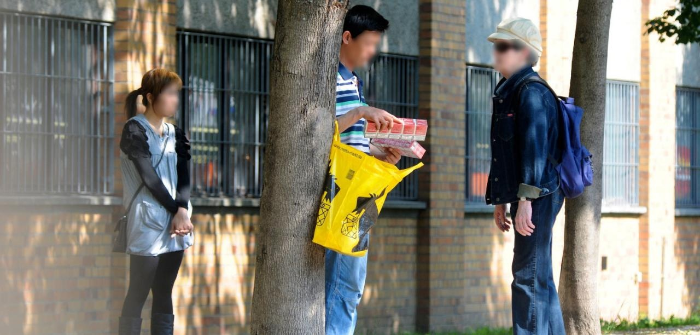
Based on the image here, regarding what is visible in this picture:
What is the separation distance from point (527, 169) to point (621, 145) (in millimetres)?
8751

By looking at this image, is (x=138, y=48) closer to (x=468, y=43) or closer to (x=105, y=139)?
(x=105, y=139)

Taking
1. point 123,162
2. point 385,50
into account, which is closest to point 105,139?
point 123,162

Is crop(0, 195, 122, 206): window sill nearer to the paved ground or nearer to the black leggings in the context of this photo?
the black leggings

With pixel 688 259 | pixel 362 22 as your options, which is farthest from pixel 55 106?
pixel 688 259

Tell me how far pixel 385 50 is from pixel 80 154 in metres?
3.71

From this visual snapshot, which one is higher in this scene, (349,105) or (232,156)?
(349,105)

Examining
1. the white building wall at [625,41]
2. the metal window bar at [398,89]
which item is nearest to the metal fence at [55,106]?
the metal window bar at [398,89]

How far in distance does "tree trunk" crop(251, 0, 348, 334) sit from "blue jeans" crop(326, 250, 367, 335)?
21.7 inches

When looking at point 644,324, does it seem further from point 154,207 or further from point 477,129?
point 154,207

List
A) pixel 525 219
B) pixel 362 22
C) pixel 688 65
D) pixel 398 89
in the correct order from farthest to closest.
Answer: pixel 688 65 → pixel 398 89 → pixel 525 219 → pixel 362 22

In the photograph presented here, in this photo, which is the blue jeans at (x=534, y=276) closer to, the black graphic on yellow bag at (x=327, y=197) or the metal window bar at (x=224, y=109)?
the black graphic on yellow bag at (x=327, y=197)

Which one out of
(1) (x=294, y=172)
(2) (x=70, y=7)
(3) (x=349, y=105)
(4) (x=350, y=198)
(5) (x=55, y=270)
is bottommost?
(5) (x=55, y=270)

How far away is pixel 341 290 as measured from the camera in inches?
236

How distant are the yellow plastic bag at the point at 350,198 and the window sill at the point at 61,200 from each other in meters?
4.42
